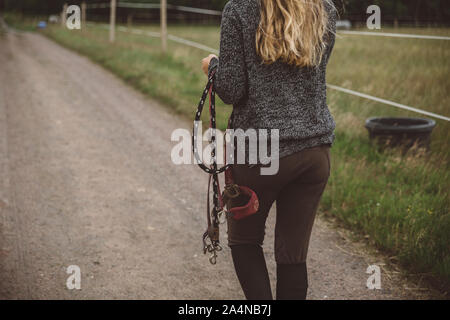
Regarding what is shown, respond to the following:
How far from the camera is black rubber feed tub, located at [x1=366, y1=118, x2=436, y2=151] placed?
480 cm

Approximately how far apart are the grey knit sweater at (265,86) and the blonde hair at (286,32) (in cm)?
4

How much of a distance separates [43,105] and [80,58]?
5.55 metres

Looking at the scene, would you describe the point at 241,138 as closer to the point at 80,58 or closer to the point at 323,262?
the point at 323,262

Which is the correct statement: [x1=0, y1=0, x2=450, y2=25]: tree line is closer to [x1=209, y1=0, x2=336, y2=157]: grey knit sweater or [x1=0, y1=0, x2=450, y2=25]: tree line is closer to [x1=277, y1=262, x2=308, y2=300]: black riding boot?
[x1=209, y1=0, x2=336, y2=157]: grey knit sweater

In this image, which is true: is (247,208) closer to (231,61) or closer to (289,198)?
(289,198)

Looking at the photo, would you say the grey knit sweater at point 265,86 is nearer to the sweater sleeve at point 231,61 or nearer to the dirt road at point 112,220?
the sweater sleeve at point 231,61

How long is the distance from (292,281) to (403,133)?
3.50m

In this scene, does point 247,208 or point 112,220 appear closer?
point 247,208

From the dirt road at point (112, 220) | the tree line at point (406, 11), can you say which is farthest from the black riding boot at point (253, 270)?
the tree line at point (406, 11)

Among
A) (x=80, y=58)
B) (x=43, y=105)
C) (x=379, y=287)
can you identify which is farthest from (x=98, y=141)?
(x=80, y=58)

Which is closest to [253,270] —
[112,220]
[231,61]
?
[231,61]

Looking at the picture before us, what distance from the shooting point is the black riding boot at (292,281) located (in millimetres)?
1937

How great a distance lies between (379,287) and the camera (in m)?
3.07

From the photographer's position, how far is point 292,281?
6.37 feet
